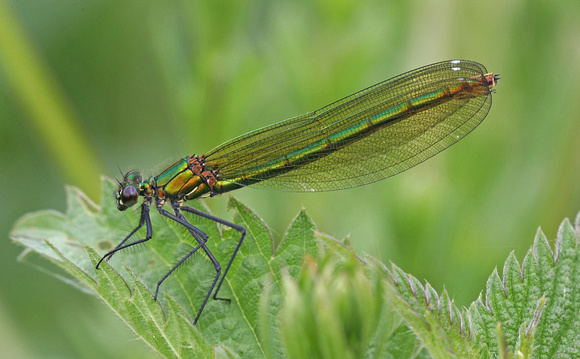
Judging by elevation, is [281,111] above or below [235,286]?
above

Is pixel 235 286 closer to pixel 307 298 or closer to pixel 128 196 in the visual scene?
pixel 307 298

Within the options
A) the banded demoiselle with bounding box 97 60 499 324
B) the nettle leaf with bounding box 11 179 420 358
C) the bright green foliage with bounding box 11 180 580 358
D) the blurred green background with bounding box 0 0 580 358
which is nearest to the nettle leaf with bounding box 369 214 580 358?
the bright green foliage with bounding box 11 180 580 358

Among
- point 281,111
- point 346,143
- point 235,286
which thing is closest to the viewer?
point 235,286

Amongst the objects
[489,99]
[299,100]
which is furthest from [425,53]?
[489,99]

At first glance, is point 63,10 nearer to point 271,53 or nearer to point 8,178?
point 8,178

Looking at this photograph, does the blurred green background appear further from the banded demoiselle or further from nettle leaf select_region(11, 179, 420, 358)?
nettle leaf select_region(11, 179, 420, 358)

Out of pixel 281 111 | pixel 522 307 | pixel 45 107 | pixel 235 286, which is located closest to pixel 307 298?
pixel 522 307

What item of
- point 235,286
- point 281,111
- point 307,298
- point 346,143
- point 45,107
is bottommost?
point 307,298

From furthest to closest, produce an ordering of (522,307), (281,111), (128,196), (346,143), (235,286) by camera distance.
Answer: (281,111) → (346,143) → (128,196) → (235,286) → (522,307)
